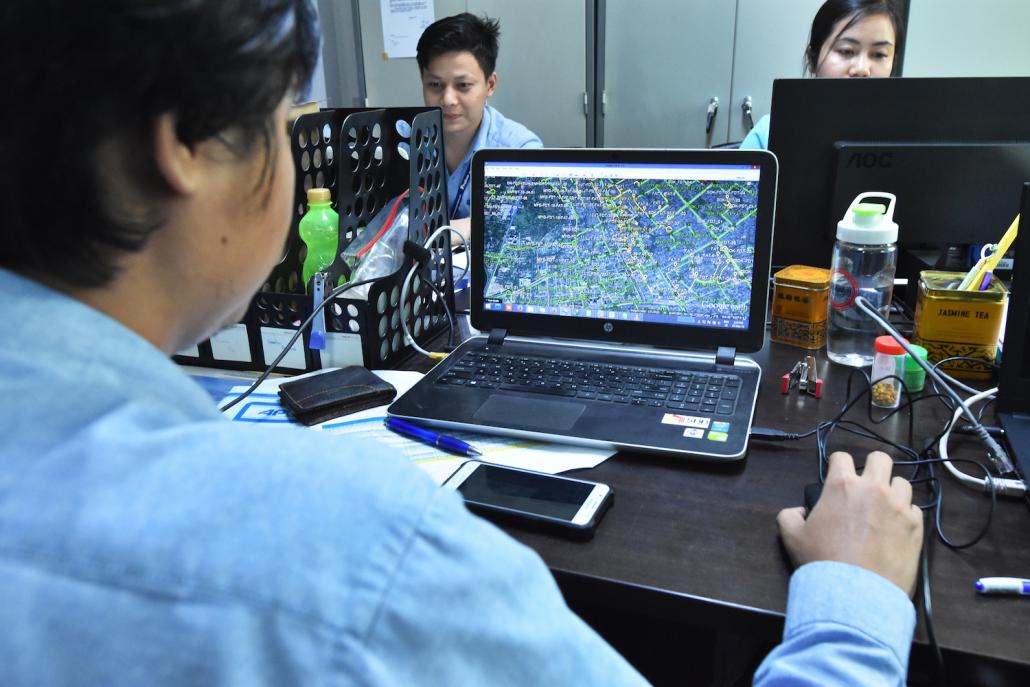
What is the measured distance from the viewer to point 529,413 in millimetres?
941

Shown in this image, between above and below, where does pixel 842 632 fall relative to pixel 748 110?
below

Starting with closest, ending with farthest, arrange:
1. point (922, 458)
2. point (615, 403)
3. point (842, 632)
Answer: point (842, 632)
point (922, 458)
point (615, 403)

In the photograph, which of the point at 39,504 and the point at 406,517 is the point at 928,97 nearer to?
the point at 406,517

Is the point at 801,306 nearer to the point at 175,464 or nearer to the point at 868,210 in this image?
the point at 868,210

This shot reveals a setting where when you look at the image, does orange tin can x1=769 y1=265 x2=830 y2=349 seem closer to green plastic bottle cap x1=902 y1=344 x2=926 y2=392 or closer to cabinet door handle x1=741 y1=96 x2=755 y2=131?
green plastic bottle cap x1=902 y1=344 x2=926 y2=392

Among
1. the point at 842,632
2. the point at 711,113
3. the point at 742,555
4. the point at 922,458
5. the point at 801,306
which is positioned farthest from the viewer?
the point at 711,113

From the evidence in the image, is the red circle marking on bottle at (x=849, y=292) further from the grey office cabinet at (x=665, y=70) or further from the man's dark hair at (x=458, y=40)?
the grey office cabinet at (x=665, y=70)

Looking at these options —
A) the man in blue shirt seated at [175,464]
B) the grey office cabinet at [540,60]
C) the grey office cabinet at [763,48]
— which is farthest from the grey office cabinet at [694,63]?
the man in blue shirt seated at [175,464]

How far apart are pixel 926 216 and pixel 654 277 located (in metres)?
0.51

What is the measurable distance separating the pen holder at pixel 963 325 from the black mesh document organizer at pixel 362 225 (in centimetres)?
75

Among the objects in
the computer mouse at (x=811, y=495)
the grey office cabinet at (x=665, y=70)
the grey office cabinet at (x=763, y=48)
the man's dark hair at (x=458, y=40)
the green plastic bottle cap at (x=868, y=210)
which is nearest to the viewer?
the computer mouse at (x=811, y=495)

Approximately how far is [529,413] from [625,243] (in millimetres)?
291

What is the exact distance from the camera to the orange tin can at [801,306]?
1.17 metres

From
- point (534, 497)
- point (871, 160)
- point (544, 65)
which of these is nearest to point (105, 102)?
point (534, 497)
